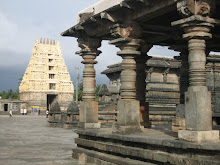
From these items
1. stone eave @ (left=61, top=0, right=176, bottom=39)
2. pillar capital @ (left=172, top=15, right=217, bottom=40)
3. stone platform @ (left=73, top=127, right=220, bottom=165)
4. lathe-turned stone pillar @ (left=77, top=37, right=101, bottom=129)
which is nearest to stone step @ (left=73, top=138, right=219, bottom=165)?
stone platform @ (left=73, top=127, right=220, bottom=165)

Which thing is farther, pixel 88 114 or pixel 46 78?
pixel 46 78

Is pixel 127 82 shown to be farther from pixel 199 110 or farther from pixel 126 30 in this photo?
pixel 199 110

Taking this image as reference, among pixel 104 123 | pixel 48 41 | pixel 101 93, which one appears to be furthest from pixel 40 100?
pixel 104 123

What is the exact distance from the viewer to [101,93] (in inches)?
1187

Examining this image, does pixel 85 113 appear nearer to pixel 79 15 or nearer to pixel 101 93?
pixel 79 15

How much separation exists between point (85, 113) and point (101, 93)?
60.0ft

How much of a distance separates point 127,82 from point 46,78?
67.0 metres

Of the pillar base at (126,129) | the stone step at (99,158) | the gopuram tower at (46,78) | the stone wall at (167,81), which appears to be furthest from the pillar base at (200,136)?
the gopuram tower at (46,78)

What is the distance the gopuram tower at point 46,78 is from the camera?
240 ft

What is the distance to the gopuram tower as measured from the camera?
73.1m

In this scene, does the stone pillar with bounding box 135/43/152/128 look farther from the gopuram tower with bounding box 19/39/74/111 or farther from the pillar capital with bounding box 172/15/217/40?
the gopuram tower with bounding box 19/39/74/111

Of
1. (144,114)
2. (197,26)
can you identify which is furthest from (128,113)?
(197,26)

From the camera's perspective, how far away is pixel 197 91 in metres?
7.32

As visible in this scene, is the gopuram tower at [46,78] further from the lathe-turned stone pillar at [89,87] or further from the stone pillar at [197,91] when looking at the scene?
the stone pillar at [197,91]
